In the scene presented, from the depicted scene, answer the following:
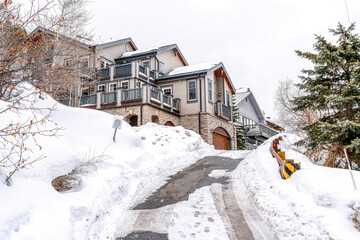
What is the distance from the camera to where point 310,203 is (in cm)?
555

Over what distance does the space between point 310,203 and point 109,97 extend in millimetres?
17630

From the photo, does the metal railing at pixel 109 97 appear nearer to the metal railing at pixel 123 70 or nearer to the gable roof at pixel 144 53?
the metal railing at pixel 123 70

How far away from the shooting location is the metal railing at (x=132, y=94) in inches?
779

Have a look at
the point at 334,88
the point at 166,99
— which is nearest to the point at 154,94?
the point at 166,99

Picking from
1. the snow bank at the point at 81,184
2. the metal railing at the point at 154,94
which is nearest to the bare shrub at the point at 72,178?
the snow bank at the point at 81,184

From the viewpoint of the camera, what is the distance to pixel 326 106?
11.2 meters

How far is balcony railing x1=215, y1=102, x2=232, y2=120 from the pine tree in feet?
38.8

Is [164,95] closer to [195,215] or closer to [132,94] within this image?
[132,94]

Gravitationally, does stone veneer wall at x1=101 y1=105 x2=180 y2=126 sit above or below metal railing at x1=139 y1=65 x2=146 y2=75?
below

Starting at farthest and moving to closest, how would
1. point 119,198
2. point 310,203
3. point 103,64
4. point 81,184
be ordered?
point 103,64 < point 119,198 < point 81,184 < point 310,203

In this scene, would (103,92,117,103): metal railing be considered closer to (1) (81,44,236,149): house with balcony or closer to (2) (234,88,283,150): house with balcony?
(1) (81,44,236,149): house with balcony

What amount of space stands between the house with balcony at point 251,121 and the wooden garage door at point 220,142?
22.0 ft

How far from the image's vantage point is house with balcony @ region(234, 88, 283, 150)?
32284 mm

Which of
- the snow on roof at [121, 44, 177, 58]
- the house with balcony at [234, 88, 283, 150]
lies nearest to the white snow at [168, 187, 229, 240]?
the snow on roof at [121, 44, 177, 58]
